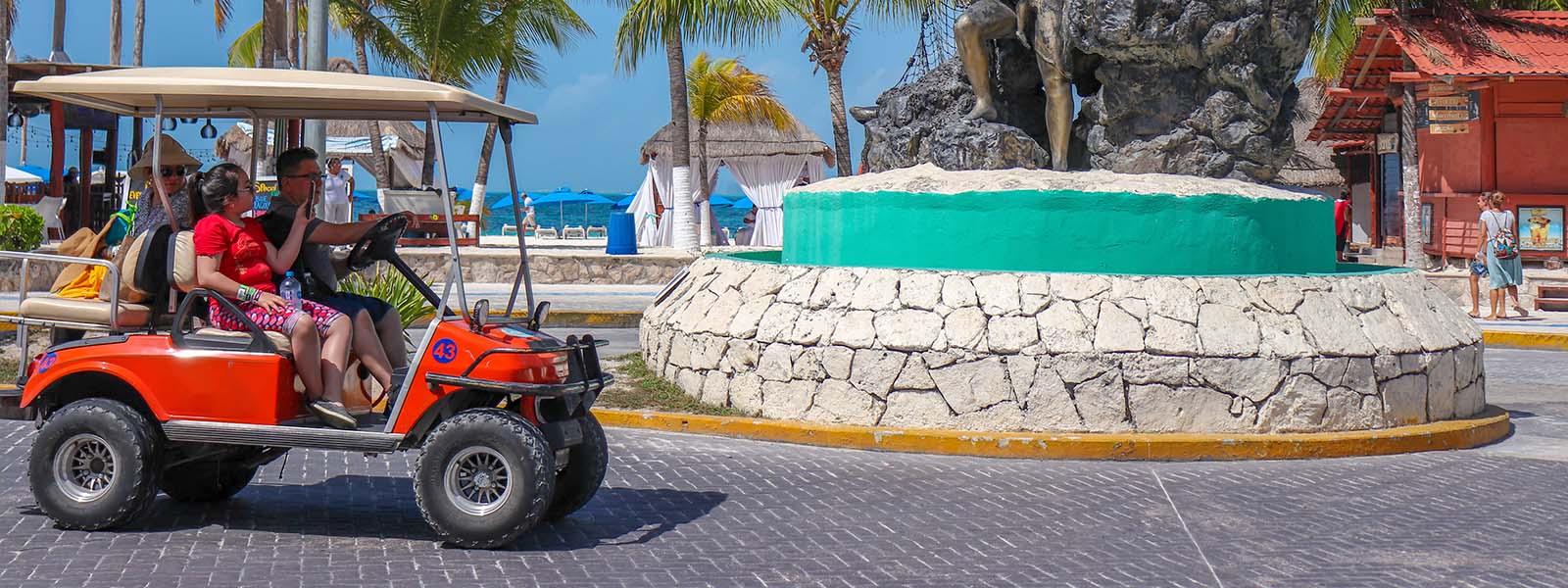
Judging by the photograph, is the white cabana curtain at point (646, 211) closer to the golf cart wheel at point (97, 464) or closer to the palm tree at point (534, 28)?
the palm tree at point (534, 28)

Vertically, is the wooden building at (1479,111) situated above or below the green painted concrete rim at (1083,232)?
above

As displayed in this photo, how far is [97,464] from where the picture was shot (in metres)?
6.32

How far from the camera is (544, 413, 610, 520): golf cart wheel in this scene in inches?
260

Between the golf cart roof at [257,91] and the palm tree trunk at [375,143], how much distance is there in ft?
90.7

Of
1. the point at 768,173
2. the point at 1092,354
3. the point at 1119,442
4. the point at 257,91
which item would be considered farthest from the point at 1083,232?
the point at 768,173

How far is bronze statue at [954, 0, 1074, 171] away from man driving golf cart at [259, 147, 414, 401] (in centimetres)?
682

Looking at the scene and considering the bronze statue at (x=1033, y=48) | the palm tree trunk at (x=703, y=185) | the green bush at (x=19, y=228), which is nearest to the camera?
the bronze statue at (x=1033, y=48)

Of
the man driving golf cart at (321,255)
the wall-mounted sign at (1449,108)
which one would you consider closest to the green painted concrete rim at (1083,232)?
the man driving golf cart at (321,255)

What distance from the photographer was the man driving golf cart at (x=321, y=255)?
21.5 ft

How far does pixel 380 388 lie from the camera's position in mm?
6789

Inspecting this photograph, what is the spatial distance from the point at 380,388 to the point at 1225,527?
372cm

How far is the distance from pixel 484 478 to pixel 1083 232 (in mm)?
4910

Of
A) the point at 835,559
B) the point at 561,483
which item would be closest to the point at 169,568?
the point at 561,483

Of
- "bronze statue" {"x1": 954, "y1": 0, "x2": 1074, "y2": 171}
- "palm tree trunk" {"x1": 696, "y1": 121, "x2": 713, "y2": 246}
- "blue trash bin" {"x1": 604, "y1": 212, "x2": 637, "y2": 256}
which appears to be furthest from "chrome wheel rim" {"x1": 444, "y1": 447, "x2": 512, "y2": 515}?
"palm tree trunk" {"x1": 696, "y1": 121, "x2": 713, "y2": 246}
